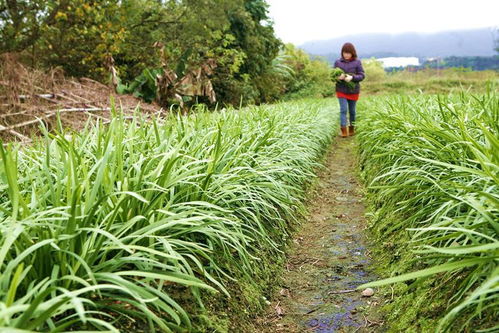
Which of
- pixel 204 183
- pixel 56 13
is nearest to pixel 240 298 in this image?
pixel 204 183

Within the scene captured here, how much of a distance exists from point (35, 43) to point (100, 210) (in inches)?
337

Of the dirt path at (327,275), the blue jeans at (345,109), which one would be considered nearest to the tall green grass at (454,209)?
the dirt path at (327,275)

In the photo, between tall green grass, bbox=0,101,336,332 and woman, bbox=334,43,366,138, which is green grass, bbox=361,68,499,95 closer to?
woman, bbox=334,43,366,138

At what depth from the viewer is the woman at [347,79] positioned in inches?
308

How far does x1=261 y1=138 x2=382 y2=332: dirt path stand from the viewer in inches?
76.3

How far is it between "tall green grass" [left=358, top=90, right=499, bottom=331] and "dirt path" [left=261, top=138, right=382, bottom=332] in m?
0.25

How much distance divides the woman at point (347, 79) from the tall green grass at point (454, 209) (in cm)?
382

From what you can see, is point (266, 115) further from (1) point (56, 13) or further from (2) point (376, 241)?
(1) point (56, 13)

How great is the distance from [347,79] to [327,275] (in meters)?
5.85

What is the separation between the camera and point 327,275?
2.41m

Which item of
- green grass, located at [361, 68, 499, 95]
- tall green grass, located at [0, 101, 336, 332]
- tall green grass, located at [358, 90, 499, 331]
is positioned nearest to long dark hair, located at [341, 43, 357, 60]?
tall green grass, located at [358, 90, 499, 331]

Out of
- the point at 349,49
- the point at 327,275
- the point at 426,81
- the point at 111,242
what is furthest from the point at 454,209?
the point at 426,81

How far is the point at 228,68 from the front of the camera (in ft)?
44.1

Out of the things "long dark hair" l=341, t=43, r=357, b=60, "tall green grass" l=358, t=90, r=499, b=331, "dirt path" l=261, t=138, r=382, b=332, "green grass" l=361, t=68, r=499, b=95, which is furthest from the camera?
"green grass" l=361, t=68, r=499, b=95
